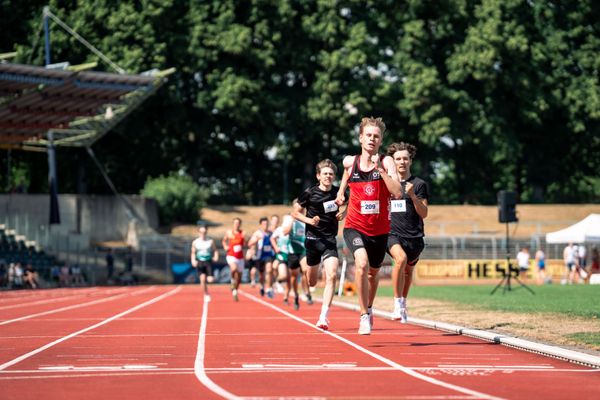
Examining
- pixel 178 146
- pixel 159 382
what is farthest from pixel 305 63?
pixel 159 382

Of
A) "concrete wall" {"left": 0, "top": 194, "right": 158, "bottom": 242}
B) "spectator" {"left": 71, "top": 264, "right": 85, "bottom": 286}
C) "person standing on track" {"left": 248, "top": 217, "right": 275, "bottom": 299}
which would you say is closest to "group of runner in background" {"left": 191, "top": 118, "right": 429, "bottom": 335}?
"person standing on track" {"left": 248, "top": 217, "right": 275, "bottom": 299}

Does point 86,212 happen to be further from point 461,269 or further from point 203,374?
point 203,374

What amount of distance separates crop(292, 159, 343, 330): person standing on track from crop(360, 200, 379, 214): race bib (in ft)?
5.70

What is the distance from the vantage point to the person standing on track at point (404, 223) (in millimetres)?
15504

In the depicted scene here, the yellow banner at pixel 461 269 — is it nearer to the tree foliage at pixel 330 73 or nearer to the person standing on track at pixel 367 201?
the tree foliage at pixel 330 73

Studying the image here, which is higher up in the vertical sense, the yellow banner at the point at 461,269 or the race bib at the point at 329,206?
the race bib at the point at 329,206

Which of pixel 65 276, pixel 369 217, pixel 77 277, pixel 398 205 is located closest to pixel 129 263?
pixel 77 277

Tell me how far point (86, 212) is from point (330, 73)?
1541 cm

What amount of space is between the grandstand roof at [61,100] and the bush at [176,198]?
6.74 meters

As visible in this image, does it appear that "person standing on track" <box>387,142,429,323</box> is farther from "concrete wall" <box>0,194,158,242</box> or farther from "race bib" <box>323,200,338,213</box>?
"concrete wall" <box>0,194,158,242</box>

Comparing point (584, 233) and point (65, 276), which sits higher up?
point (584, 233)

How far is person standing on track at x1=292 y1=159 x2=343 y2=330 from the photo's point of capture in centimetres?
1670

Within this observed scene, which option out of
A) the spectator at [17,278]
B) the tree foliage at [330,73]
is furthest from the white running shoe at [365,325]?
the tree foliage at [330,73]

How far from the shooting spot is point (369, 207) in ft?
46.8
